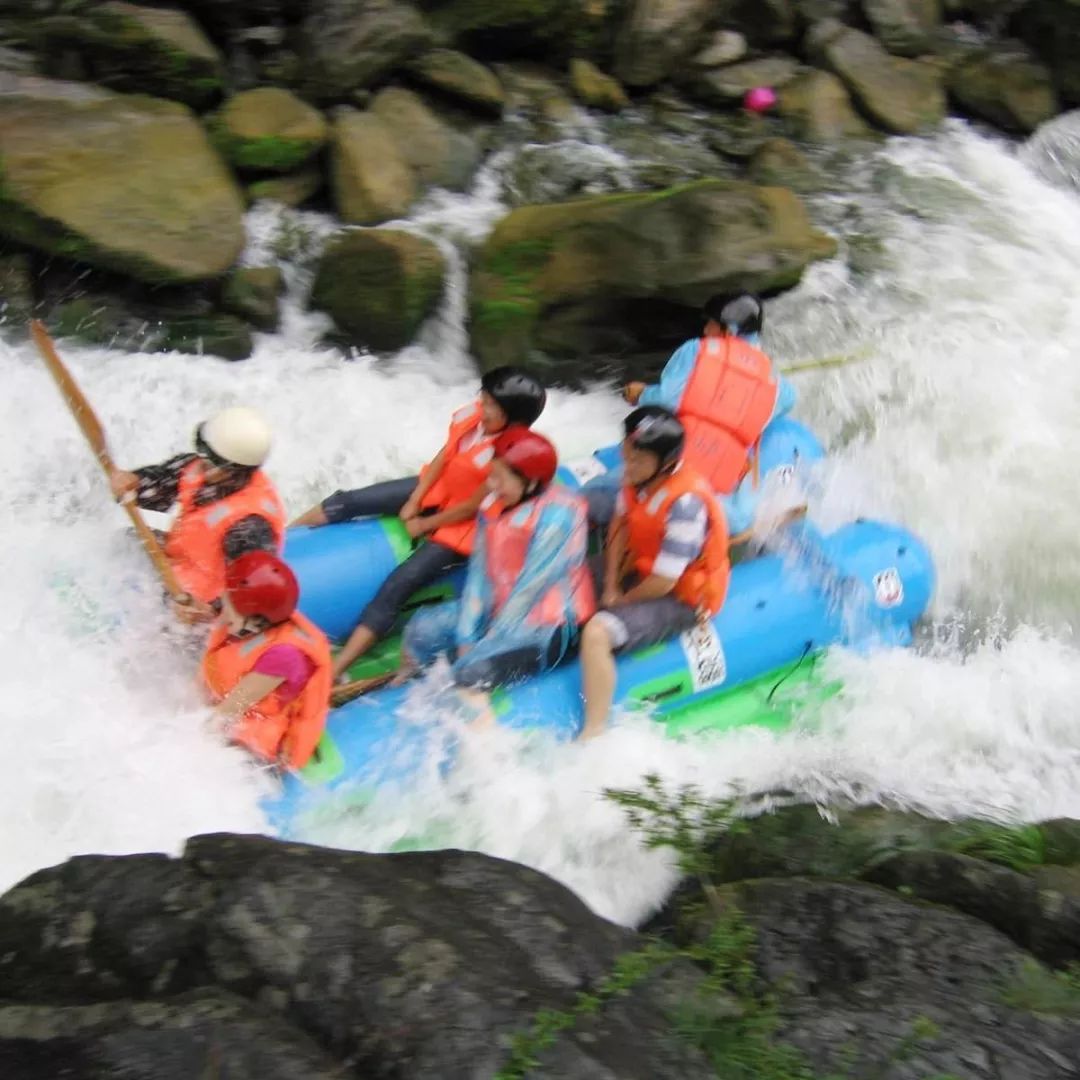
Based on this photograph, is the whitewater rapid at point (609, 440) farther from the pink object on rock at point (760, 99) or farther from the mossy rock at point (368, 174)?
the pink object on rock at point (760, 99)

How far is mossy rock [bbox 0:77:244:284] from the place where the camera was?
5.30 meters

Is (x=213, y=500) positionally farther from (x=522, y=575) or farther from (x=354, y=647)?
(x=522, y=575)

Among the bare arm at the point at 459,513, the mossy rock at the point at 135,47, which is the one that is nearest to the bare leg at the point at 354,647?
the bare arm at the point at 459,513

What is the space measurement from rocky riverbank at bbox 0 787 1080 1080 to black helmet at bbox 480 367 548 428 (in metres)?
1.84

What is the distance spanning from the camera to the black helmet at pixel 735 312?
4656 mm

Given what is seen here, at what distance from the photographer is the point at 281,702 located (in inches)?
126

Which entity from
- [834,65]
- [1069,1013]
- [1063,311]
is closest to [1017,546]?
[1063,311]

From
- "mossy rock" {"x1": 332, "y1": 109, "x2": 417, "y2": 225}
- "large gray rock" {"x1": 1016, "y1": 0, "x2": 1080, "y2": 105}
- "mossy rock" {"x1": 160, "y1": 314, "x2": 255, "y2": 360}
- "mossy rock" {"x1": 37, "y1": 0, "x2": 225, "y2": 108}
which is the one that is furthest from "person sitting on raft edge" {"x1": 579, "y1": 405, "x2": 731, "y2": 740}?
"large gray rock" {"x1": 1016, "y1": 0, "x2": 1080, "y2": 105}

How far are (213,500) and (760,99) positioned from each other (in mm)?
6311

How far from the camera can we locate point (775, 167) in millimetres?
7559

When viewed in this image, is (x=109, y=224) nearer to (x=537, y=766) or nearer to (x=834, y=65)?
(x=537, y=766)

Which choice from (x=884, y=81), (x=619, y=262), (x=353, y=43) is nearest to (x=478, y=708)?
(x=619, y=262)

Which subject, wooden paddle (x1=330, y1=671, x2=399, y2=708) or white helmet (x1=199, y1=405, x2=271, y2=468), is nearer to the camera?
white helmet (x1=199, y1=405, x2=271, y2=468)

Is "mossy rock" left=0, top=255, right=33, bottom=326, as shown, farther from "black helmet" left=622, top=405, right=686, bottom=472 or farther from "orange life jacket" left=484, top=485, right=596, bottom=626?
"black helmet" left=622, top=405, right=686, bottom=472
